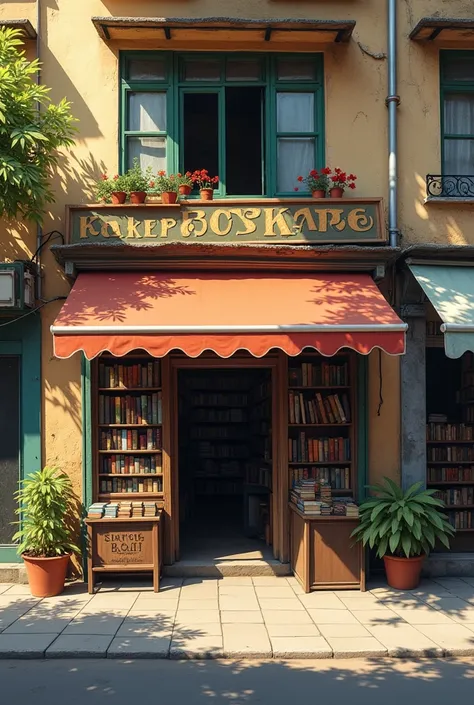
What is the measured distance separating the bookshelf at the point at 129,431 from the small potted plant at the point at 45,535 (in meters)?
0.74

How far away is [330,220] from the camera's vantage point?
8523mm

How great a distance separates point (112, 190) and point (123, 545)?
14.6 ft

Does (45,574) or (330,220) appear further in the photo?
(330,220)

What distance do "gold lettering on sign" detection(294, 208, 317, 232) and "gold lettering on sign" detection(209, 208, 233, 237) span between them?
2.82 feet

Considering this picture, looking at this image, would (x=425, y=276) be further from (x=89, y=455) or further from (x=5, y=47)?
(x=5, y=47)

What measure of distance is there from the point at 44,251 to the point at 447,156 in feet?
18.5

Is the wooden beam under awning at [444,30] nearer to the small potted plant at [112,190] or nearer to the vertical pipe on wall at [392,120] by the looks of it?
the vertical pipe on wall at [392,120]

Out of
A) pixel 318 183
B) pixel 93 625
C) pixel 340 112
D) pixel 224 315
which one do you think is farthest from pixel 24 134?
pixel 93 625

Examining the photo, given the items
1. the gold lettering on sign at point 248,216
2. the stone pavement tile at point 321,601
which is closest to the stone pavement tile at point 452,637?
the stone pavement tile at point 321,601

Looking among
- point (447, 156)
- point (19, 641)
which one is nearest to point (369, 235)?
point (447, 156)

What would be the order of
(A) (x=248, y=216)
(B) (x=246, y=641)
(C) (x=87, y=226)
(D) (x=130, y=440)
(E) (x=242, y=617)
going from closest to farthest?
(B) (x=246, y=641) → (E) (x=242, y=617) → (C) (x=87, y=226) → (A) (x=248, y=216) → (D) (x=130, y=440)

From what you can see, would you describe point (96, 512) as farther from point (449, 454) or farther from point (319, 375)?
point (449, 454)

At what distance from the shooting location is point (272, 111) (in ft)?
29.7

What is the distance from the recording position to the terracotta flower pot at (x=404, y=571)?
794cm
